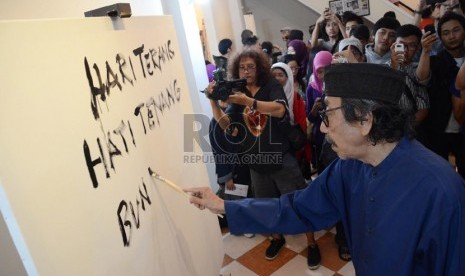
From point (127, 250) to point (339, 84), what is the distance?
2.74 ft

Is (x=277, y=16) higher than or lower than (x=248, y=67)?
higher

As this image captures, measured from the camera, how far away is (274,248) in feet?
8.62

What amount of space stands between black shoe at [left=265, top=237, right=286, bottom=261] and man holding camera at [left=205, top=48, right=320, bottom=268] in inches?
12.7

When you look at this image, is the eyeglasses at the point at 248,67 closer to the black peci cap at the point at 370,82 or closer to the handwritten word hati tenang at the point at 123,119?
the handwritten word hati tenang at the point at 123,119

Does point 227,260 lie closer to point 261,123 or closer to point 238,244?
point 238,244

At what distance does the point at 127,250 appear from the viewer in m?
1.02

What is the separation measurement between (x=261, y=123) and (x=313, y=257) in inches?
42.1

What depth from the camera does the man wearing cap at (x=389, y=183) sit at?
3.18ft

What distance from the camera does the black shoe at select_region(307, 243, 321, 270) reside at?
2418mm

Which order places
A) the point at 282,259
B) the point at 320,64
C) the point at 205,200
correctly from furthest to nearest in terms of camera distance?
1. the point at 320,64
2. the point at 282,259
3. the point at 205,200

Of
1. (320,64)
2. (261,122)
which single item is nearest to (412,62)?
(320,64)

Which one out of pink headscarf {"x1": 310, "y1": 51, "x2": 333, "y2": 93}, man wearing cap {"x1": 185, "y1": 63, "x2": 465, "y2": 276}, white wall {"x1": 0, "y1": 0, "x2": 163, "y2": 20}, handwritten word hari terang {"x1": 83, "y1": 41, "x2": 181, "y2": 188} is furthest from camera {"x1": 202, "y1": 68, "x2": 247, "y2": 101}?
pink headscarf {"x1": 310, "y1": 51, "x2": 333, "y2": 93}

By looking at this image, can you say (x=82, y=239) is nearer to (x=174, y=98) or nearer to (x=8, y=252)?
(x=8, y=252)

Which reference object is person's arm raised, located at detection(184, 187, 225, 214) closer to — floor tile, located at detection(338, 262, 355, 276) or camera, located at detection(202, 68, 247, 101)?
camera, located at detection(202, 68, 247, 101)
